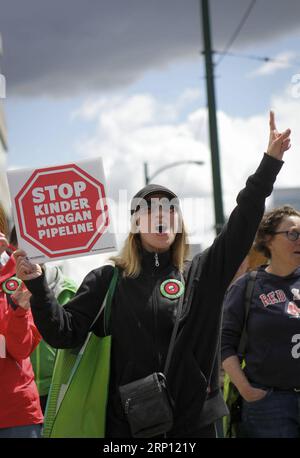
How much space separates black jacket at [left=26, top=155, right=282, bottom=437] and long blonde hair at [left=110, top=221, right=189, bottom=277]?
3.7 inches

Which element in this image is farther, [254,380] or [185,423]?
[254,380]

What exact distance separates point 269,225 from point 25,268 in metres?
1.66

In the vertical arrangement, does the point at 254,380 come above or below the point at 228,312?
below

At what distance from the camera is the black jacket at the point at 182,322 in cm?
314

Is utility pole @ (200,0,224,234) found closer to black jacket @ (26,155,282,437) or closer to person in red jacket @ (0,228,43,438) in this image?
person in red jacket @ (0,228,43,438)

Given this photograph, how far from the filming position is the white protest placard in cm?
316

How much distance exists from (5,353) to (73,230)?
80cm

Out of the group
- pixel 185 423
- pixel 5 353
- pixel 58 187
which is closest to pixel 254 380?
pixel 185 423

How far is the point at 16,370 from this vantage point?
3.65 m

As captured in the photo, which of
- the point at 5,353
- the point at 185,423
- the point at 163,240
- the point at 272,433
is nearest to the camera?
the point at 185,423

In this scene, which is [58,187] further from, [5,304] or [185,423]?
[185,423]

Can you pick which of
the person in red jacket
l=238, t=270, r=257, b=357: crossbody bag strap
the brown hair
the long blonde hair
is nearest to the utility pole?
the brown hair

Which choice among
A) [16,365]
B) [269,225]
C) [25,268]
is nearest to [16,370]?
[16,365]

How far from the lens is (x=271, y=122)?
329cm
